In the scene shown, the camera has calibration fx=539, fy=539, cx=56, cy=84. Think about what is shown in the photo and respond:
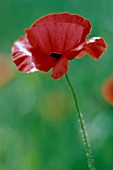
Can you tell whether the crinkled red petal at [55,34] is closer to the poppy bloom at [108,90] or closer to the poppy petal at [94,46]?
the poppy petal at [94,46]

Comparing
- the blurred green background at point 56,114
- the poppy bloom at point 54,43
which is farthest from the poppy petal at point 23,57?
the blurred green background at point 56,114

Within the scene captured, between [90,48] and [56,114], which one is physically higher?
[90,48]

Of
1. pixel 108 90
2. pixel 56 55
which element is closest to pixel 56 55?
pixel 56 55

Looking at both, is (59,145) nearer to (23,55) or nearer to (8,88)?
(8,88)

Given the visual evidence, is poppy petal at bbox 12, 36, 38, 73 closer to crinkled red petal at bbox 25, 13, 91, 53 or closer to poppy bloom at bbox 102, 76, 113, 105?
crinkled red petal at bbox 25, 13, 91, 53

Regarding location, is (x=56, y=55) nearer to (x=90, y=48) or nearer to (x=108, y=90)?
(x=90, y=48)

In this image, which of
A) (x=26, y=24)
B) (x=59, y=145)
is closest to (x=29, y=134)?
(x=59, y=145)

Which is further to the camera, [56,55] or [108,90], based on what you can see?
[108,90]
